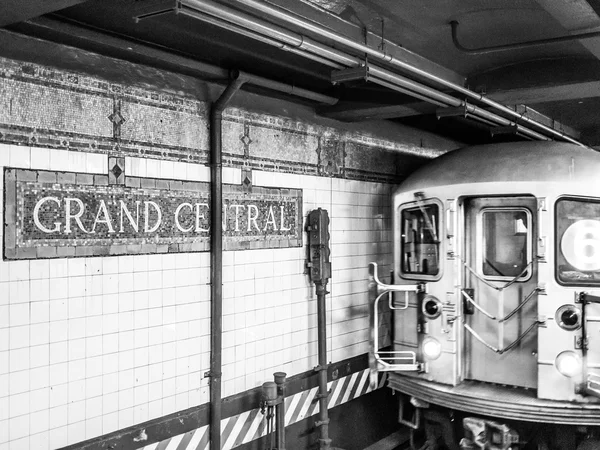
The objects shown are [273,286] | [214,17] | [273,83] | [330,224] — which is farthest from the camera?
[330,224]

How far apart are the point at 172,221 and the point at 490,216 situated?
3.14 m

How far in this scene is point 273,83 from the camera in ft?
18.4

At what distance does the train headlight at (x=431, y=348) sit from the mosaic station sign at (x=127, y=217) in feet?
5.69

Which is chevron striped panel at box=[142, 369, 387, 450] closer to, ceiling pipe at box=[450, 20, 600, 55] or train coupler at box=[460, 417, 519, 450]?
train coupler at box=[460, 417, 519, 450]

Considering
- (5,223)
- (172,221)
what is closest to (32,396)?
(5,223)

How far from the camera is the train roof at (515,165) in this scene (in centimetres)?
578

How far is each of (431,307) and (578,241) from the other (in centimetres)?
150

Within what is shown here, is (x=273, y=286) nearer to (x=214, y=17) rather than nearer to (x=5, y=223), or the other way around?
(x=5, y=223)

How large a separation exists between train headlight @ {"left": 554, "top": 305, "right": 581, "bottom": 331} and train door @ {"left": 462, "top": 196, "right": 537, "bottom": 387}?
250 millimetres

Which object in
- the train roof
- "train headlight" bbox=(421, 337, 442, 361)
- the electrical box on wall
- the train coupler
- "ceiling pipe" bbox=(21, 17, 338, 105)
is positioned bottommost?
the train coupler

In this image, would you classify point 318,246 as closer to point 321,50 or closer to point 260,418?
point 260,418

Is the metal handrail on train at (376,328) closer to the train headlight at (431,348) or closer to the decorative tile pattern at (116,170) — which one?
the train headlight at (431,348)

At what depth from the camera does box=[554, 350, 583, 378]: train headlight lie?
17.8 ft

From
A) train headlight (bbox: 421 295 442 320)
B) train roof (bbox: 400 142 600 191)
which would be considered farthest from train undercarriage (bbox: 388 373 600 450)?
train roof (bbox: 400 142 600 191)
